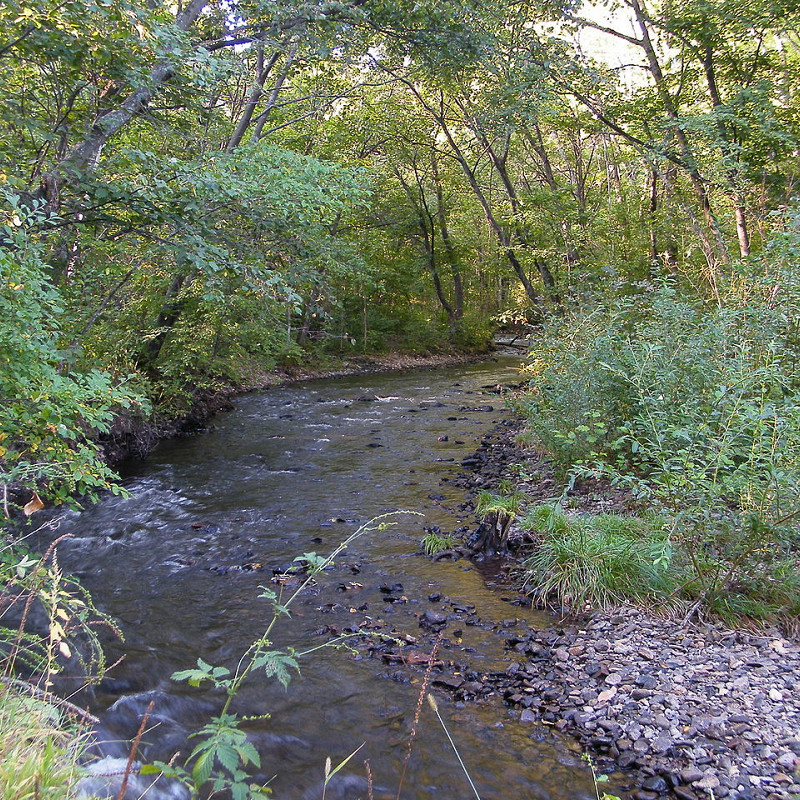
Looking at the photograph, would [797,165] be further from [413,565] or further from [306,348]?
[306,348]

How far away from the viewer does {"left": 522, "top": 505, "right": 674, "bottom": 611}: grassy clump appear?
5680 millimetres

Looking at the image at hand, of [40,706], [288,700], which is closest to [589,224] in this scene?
[288,700]

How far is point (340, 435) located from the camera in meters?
14.5

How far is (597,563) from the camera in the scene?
5.91 m

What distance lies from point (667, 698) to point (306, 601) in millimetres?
3525

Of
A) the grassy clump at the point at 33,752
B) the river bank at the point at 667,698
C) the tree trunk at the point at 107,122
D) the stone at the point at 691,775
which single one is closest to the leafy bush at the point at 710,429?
the river bank at the point at 667,698

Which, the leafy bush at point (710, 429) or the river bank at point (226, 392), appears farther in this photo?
the river bank at point (226, 392)

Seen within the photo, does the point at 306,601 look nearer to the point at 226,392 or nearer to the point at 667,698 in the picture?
the point at 667,698

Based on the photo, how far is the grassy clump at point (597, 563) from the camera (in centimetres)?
568

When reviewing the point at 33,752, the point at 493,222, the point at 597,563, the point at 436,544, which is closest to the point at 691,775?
the point at 597,563

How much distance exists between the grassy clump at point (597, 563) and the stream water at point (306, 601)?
453 mm

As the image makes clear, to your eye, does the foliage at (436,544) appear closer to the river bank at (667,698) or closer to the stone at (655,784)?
the river bank at (667,698)

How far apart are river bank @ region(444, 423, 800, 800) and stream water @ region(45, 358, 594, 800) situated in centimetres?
26

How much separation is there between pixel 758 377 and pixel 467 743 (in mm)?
4170
